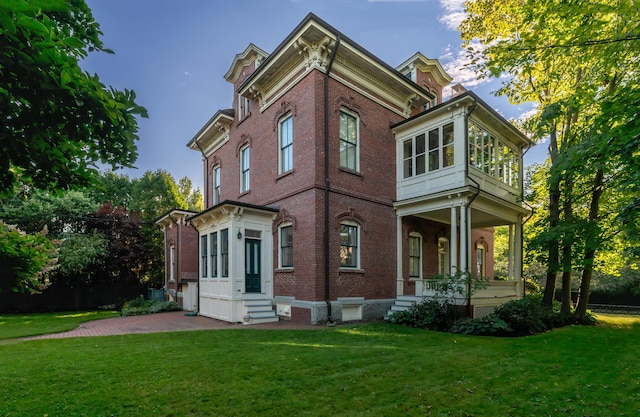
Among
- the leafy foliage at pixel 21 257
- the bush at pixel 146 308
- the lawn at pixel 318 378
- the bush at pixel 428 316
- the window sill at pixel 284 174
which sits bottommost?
the bush at pixel 146 308

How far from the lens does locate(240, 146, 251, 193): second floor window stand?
50.8 feet

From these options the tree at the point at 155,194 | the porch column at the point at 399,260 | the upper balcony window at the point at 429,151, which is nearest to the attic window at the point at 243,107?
the upper balcony window at the point at 429,151

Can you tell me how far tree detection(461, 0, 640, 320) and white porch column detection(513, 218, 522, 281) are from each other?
1.03 meters

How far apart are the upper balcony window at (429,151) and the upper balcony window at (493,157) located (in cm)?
77

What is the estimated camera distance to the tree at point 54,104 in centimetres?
237

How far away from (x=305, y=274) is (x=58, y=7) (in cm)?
972

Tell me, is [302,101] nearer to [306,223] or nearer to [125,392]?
[306,223]

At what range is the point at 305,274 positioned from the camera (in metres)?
11.3

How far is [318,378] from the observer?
513 centimetres

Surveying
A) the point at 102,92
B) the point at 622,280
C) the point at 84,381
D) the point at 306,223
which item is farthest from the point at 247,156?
the point at 622,280

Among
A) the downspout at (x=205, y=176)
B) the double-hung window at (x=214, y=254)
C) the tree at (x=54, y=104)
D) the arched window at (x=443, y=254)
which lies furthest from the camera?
the downspout at (x=205, y=176)

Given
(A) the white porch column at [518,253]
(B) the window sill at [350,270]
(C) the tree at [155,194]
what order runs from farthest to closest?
1. (C) the tree at [155,194]
2. (A) the white porch column at [518,253]
3. (B) the window sill at [350,270]

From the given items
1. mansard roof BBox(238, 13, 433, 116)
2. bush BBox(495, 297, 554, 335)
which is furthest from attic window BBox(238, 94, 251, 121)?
bush BBox(495, 297, 554, 335)

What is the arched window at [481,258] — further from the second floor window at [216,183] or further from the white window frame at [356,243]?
the second floor window at [216,183]
